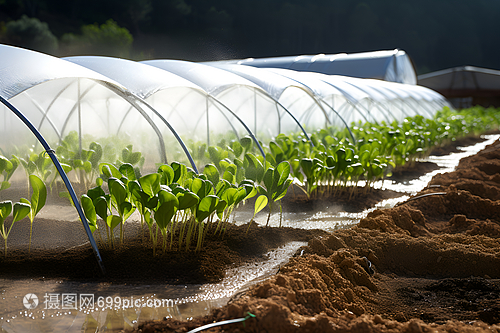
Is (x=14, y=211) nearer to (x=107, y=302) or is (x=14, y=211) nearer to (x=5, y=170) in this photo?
(x=5, y=170)

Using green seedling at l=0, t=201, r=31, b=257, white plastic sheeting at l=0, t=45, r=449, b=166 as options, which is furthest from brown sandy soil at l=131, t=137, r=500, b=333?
white plastic sheeting at l=0, t=45, r=449, b=166

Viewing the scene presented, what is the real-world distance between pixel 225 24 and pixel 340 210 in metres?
40.6

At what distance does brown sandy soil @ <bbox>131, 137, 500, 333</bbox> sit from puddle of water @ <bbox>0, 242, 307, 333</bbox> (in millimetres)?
223

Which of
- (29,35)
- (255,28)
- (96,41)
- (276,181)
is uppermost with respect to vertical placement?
(255,28)

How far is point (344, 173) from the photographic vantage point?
5.35 metres

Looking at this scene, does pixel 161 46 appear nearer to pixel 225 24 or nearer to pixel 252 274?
pixel 225 24

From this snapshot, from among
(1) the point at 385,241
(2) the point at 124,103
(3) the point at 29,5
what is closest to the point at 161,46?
(3) the point at 29,5

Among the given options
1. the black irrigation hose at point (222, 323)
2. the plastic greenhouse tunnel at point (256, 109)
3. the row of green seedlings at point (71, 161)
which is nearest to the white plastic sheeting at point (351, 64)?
the plastic greenhouse tunnel at point (256, 109)

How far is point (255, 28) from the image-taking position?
45344 mm

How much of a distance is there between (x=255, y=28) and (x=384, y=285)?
4546 centimetres

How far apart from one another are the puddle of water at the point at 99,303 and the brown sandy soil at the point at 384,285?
0.22 m

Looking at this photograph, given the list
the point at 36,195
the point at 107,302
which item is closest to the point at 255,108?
the point at 36,195

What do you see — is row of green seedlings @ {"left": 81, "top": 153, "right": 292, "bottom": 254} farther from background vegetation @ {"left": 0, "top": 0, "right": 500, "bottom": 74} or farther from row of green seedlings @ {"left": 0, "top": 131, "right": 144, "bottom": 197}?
background vegetation @ {"left": 0, "top": 0, "right": 500, "bottom": 74}

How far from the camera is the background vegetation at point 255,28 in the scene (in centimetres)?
3306
